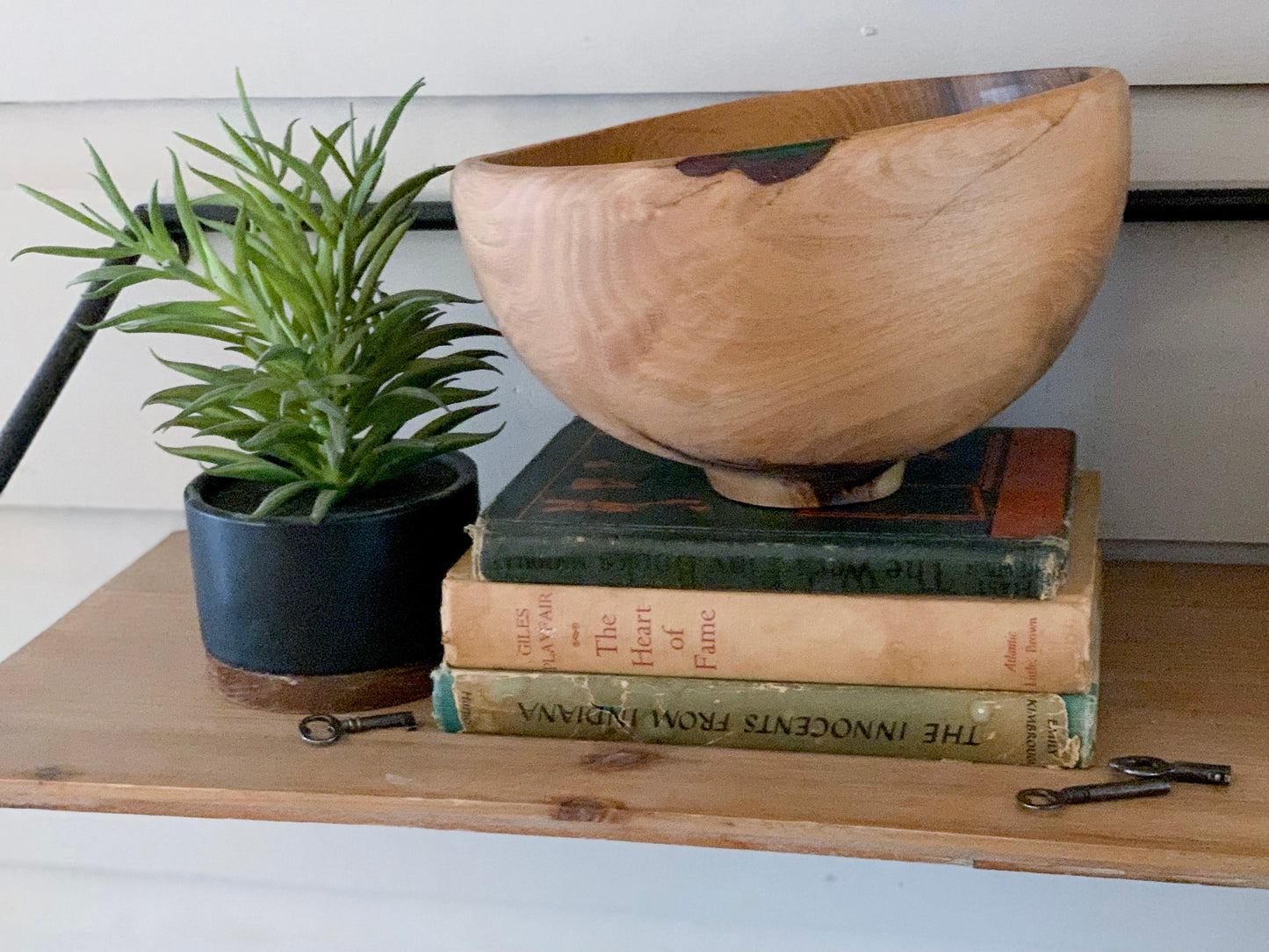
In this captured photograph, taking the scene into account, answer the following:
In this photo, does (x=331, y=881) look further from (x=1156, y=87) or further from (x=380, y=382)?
(x=1156, y=87)

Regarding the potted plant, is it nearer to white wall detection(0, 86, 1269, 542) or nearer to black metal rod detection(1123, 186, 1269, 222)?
white wall detection(0, 86, 1269, 542)

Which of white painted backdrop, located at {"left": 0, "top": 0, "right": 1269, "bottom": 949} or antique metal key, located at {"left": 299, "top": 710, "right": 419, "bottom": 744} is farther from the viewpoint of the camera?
white painted backdrop, located at {"left": 0, "top": 0, "right": 1269, "bottom": 949}

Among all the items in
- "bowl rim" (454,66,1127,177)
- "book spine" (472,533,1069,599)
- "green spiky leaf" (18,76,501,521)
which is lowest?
"book spine" (472,533,1069,599)

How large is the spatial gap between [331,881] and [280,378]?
1.51 ft

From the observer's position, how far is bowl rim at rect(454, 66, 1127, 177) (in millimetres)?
454

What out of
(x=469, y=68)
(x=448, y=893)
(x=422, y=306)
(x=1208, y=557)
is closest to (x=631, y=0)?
(x=469, y=68)

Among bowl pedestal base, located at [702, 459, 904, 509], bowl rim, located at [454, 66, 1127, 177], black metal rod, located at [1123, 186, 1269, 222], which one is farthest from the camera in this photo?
black metal rod, located at [1123, 186, 1269, 222]

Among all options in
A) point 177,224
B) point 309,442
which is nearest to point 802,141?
point 309,442

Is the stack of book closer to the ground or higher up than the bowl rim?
closer to the ground

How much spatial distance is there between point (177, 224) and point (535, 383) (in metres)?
0.24

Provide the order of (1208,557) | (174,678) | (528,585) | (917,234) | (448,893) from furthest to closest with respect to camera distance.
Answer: (448,893)
(1208,557)
(174,678)
(528,585)
(917,234)

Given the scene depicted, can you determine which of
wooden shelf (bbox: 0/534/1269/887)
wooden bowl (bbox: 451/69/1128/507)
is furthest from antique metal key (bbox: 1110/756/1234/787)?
wooden bowl (bbox: 451/69/1128/507)

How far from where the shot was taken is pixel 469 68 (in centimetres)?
75

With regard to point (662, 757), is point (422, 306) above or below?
above
